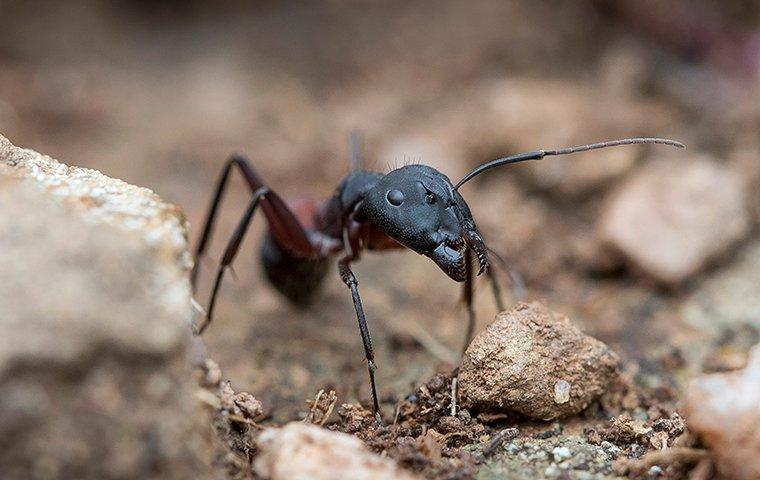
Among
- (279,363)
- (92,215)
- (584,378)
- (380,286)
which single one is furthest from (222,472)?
Result: (380,286)

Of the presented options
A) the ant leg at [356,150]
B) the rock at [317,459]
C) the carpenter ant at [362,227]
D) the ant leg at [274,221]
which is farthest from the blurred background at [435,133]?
the rock at [317,459]

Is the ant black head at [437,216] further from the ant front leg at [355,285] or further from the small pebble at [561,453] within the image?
the small pebble at [561,453]

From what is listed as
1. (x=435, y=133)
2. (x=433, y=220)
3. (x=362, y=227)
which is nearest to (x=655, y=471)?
(x=433, y=220)

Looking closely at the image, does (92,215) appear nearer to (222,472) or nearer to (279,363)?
(222,472)

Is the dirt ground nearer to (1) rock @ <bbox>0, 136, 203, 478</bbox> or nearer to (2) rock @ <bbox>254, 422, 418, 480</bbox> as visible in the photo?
(2) rock @ <bbox>254, 422, 418, 480</bbox>

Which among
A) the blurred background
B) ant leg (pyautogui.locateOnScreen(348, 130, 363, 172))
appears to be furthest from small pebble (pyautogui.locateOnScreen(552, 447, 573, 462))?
ant leg (pyautogui.locateOnScreen(348, 130, 363, 172))
